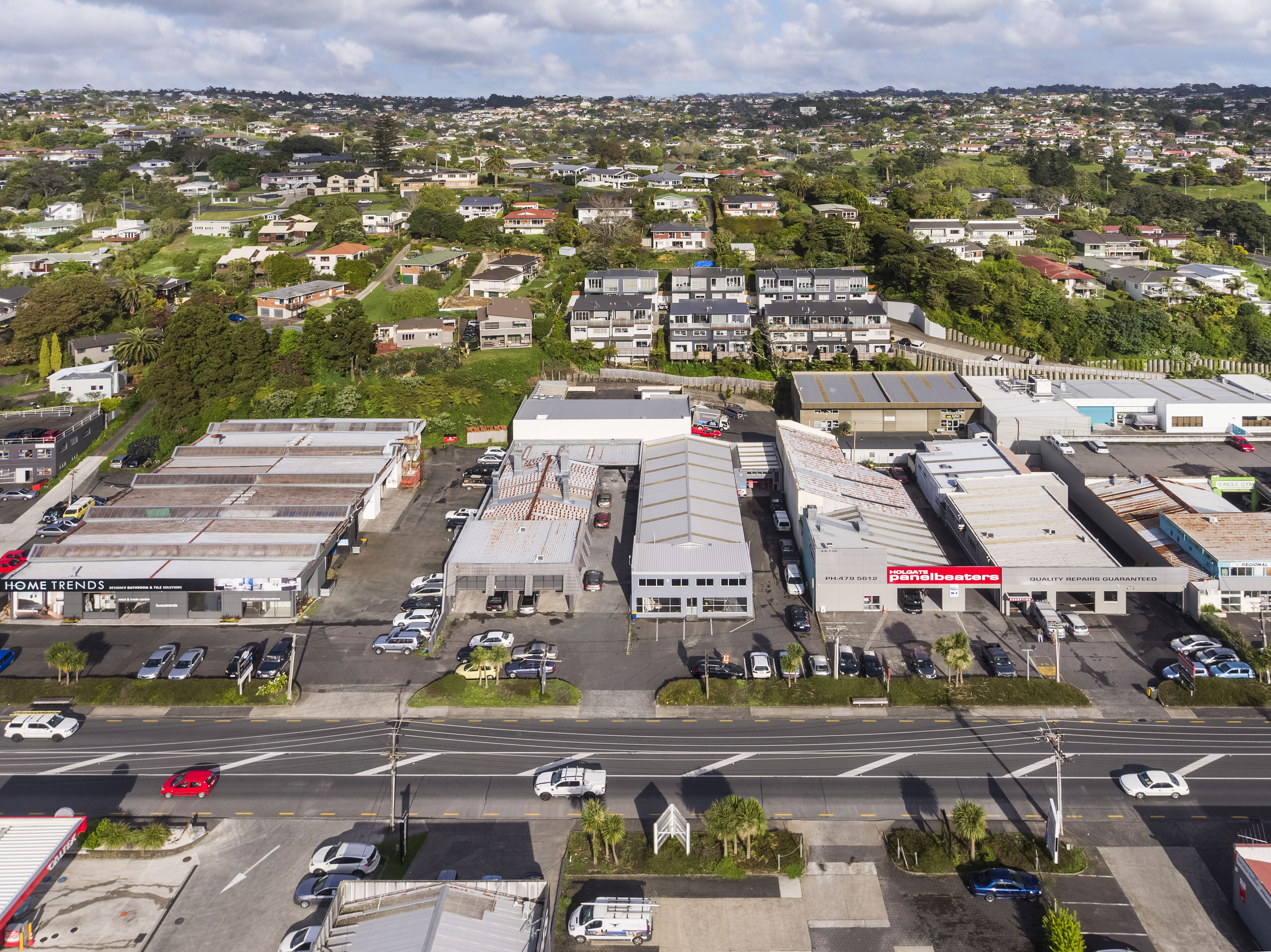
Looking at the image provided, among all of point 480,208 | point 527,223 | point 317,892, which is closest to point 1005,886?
point 317,892

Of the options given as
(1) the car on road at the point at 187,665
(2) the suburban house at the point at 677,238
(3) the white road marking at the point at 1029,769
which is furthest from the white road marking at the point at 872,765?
(2) the suburban house at the point at 677,238

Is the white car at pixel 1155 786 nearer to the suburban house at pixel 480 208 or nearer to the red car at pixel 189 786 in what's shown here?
the red car at pixel 189 786

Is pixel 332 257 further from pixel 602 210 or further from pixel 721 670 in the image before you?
pixel 721 670

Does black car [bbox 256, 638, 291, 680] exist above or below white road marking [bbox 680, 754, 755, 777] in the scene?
above

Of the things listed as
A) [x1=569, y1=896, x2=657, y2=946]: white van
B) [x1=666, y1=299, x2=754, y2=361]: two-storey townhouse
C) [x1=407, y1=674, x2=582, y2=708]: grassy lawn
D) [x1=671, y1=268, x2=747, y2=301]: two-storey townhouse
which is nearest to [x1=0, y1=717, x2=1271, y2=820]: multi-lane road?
[x1=407, y1=674, x2=582, y2=708]: grassy lawn

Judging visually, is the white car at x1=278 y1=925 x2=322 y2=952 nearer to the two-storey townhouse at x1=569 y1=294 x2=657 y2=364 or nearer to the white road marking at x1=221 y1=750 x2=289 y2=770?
the white road marking at x1=221 y1=750 x2=289 y2=770

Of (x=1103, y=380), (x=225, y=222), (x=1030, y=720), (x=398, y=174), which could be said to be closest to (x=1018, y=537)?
(x=1030, y=720)

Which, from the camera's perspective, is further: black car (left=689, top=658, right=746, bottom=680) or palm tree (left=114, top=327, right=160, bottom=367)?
palm tree (left=114, top=327, right=160, bottom=367)
